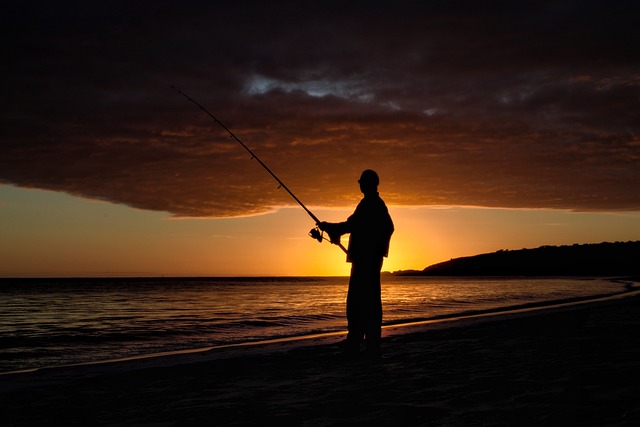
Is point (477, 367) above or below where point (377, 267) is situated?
below

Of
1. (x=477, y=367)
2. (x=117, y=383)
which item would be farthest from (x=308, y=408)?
(x=117, y=383)

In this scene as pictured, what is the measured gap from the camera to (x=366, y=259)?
8258mm

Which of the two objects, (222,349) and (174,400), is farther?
(222,349)

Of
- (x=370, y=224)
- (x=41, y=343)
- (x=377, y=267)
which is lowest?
(x=41, y=343)

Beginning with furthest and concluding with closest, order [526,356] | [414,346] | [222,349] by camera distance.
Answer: [222,349]
[414,346]
[526,356]

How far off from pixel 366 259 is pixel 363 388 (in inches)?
116

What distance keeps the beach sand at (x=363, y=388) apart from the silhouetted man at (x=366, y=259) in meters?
0.47

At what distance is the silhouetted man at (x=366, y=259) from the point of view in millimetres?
8172

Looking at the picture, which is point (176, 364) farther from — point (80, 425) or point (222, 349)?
point (80, 425)

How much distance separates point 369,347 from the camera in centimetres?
823

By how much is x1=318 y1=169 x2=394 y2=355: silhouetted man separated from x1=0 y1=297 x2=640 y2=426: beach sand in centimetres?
47

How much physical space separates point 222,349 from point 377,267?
3.86m

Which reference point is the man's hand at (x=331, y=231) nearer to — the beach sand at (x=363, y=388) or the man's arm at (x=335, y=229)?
the man's arm at (x=335, y=229)

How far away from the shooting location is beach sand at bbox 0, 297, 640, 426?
4.30 metres
